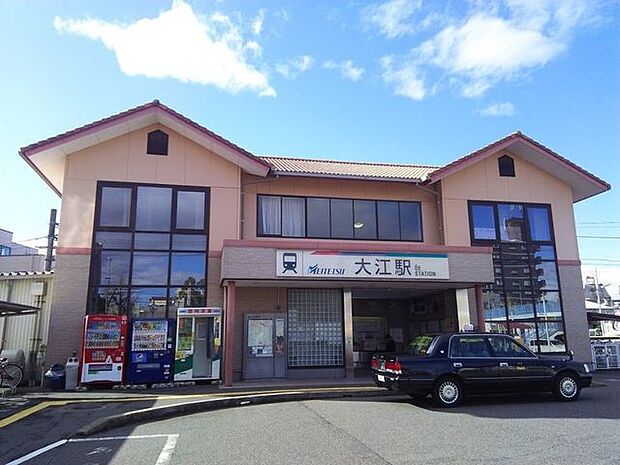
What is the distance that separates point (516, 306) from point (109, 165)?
14436 millimetres

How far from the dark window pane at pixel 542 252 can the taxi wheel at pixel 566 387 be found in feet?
25.3

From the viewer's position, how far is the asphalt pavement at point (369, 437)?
20.2ft

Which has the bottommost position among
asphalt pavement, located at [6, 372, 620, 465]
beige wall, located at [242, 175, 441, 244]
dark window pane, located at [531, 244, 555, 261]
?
asphalt pavement, located at [6, 372, 620, 465]

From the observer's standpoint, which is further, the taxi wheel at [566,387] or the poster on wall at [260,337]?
the poster on wall at [260,337]

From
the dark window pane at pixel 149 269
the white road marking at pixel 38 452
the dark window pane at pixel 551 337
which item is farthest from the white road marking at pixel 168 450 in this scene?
the dark window pane at pixel 551 337

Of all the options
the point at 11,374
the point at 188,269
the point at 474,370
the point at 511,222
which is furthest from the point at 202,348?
the point at 511,222

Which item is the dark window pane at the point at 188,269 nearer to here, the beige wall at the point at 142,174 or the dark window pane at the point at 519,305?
the beige wall at the point at 142,174

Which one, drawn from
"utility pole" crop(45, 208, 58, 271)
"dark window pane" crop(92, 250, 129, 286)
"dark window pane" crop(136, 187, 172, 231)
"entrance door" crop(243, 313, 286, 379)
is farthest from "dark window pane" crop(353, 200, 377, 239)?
"utility pole" crop(45, 208, 58, 271)

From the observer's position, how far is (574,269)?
17.6 m

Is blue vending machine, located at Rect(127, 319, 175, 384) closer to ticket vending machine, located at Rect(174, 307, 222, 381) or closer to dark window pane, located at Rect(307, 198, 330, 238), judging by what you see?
ticket vending machine, located at Rect(174, 307, 222, 381)

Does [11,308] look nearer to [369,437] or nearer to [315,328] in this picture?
[315,328]

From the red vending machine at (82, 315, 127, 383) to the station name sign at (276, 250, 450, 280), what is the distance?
4.73m

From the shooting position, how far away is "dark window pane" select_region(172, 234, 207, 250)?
49.3 ft

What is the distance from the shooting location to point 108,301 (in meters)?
14.3
